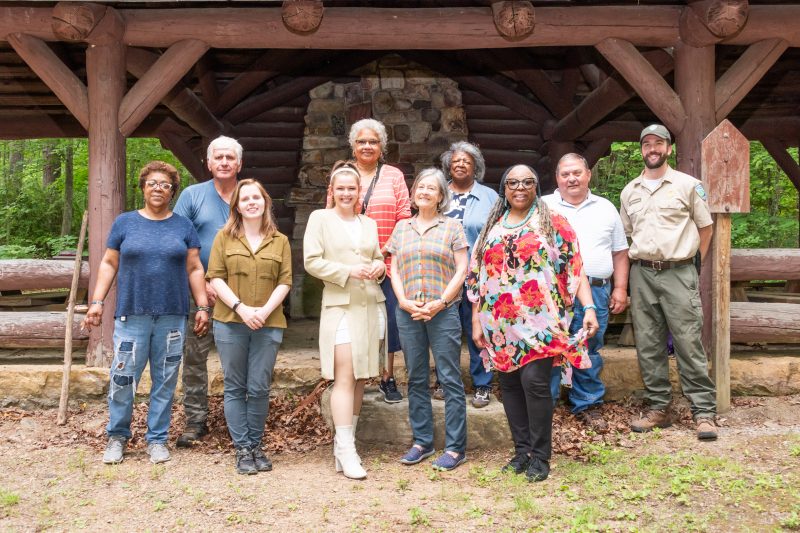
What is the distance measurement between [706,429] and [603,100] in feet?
14.2

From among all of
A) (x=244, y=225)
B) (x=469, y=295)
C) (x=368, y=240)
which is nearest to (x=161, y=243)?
(x=244, y=225)

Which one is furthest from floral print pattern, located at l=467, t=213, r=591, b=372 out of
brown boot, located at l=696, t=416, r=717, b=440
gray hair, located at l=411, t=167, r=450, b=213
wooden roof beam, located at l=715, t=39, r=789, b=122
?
wooden roof beam, located at l=715, t=39, r=789, b=122

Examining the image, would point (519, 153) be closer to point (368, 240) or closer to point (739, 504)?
point (368, 240)

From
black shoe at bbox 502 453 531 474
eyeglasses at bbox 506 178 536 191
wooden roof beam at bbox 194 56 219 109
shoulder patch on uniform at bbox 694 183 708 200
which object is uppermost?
wooden roof beam at bbox 194 56 219 109

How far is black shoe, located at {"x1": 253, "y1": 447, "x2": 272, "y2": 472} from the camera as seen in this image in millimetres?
4332

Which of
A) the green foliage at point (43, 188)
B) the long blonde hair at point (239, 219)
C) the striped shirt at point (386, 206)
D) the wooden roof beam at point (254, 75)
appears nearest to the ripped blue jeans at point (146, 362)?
the long blonde hair at point (239, 219)

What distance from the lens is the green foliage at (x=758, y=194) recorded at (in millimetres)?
13969

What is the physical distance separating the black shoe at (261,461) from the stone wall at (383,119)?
5867 millimetres

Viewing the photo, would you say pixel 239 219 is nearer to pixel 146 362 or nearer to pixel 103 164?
pixel 146 362

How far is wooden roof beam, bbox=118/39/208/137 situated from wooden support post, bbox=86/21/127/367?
8 centimetres

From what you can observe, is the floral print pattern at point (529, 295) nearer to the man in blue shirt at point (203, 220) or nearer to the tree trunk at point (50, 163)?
the man in blue shirt at point (203, 220)

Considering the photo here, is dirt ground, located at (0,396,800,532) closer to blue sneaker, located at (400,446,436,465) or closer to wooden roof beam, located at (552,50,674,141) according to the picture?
blue sneaker, located at (400,446,436,465)

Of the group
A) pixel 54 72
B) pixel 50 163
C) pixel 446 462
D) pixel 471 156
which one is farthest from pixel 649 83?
pixel 50 163

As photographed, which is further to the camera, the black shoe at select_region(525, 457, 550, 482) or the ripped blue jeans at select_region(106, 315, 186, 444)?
the ripped blue jeans at select_region(106, 315, 186, 444)
